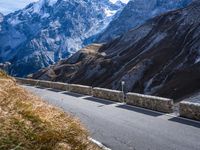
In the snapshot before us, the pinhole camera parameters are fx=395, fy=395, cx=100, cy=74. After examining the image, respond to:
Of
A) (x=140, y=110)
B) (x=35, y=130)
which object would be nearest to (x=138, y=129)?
(x=140, y=110)

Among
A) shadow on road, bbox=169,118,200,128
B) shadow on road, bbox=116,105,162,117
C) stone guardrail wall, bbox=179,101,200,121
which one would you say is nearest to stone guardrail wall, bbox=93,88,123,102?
shadow on road, bbox=116,105,162,117

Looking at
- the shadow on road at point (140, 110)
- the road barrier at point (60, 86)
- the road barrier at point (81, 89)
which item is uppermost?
the road barrier at point (60, 86)

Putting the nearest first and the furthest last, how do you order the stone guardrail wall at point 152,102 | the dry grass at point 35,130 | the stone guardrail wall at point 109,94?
the dry grass at point 35,130, the stone guardrail wall at point 152,102, the stone guardrail wall at point 109,94

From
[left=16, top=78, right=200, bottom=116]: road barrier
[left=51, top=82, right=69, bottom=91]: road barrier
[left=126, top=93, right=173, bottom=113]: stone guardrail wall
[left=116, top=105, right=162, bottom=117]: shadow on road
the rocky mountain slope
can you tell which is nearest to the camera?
[left=16, top=78, right=200, bottom=116]: road barrier

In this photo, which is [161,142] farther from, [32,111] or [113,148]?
[32,111]

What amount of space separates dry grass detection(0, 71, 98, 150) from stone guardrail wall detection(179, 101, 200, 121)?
27.6ft

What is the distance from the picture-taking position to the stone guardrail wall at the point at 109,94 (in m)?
26.1

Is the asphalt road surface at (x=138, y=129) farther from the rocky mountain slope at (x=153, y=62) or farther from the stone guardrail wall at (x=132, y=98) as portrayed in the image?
the rocky mountain slope at (x=153, y=62)

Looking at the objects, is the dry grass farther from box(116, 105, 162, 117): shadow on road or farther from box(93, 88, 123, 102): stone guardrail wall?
box(93, 88, 123, 102): stone guardrail wall

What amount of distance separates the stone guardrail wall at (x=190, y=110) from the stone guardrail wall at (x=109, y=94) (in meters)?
8.11

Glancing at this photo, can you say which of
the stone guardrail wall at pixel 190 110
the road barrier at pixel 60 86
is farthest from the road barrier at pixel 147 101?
the road barrier at pixel 60 86

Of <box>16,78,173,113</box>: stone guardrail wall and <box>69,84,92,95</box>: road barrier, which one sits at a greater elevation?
<box>69,84,92,95</box>: road barrier

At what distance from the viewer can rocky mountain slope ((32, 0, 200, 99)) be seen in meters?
52.3

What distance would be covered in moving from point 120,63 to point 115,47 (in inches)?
895
